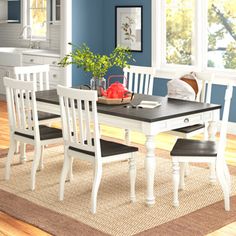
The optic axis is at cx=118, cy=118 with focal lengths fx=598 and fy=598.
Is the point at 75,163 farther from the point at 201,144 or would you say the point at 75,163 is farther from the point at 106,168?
the point at 201,144

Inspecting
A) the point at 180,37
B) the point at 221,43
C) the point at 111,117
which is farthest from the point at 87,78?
the point at 111,117

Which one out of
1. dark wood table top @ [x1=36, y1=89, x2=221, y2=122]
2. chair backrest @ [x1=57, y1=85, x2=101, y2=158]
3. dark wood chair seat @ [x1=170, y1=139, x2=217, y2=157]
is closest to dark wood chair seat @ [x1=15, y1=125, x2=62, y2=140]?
dark wood table top @ [x1=36, y1=89, x2=221, y2=122]

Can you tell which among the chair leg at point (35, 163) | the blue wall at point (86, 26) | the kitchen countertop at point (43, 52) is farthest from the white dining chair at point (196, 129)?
the kitchen countertop at point (43, 52)

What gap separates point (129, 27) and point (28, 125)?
11.3 feet

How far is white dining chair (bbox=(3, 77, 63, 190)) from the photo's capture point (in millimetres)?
4797

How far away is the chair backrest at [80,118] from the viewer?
13.8ft

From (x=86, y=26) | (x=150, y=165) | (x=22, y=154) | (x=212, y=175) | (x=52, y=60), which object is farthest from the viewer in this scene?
(x=52, y=60)

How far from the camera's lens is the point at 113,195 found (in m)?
4.73

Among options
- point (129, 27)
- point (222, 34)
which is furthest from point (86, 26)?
point (222, 34)

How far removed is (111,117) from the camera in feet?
14.9

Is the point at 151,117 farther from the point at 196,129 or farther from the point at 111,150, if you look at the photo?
the point at 196,129

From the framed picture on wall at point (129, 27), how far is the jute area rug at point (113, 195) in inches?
101

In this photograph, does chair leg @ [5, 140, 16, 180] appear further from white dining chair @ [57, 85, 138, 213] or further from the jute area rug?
Answer: white dining chair @ [57, 85, 138, 213]

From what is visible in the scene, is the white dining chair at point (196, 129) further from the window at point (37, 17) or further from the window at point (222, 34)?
the window at point (37, 17)
